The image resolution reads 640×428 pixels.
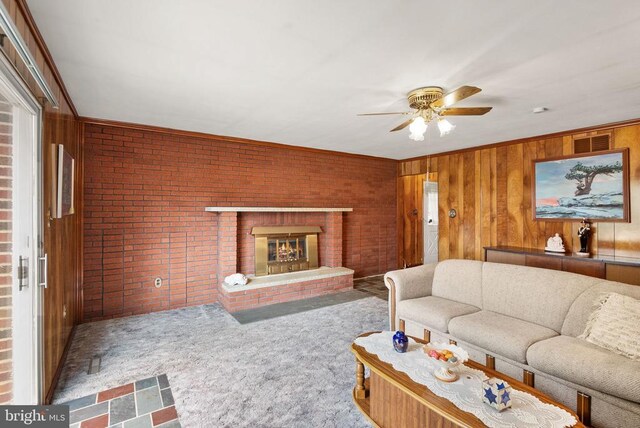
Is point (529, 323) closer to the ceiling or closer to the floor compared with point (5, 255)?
closer to the floor

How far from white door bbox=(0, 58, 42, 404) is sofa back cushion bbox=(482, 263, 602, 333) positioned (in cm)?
364

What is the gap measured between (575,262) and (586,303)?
183 cm

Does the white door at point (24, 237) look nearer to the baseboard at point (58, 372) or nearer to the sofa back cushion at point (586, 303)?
the baseboard at point (58, 372)

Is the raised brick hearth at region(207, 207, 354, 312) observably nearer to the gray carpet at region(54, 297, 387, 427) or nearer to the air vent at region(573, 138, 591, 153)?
the gray carpet at region(54, 297, 387, 427)

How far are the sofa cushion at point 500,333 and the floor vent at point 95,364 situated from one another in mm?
3098

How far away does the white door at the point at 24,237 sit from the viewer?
5.75 ft

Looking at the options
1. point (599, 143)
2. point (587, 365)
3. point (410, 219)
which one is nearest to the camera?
point (587, 365)

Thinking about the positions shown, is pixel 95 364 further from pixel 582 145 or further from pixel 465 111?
pixel 582 145

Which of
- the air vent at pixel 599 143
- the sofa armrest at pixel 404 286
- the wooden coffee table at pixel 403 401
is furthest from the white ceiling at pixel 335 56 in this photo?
the wooden coffee table at pixel 403 401

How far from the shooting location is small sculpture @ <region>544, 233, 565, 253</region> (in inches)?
162

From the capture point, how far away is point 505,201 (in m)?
4.84

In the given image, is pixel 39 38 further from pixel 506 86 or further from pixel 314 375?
pixel 506 86

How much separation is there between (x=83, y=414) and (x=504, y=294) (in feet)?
11.6

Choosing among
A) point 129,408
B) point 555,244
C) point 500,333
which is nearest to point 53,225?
point 129,408
